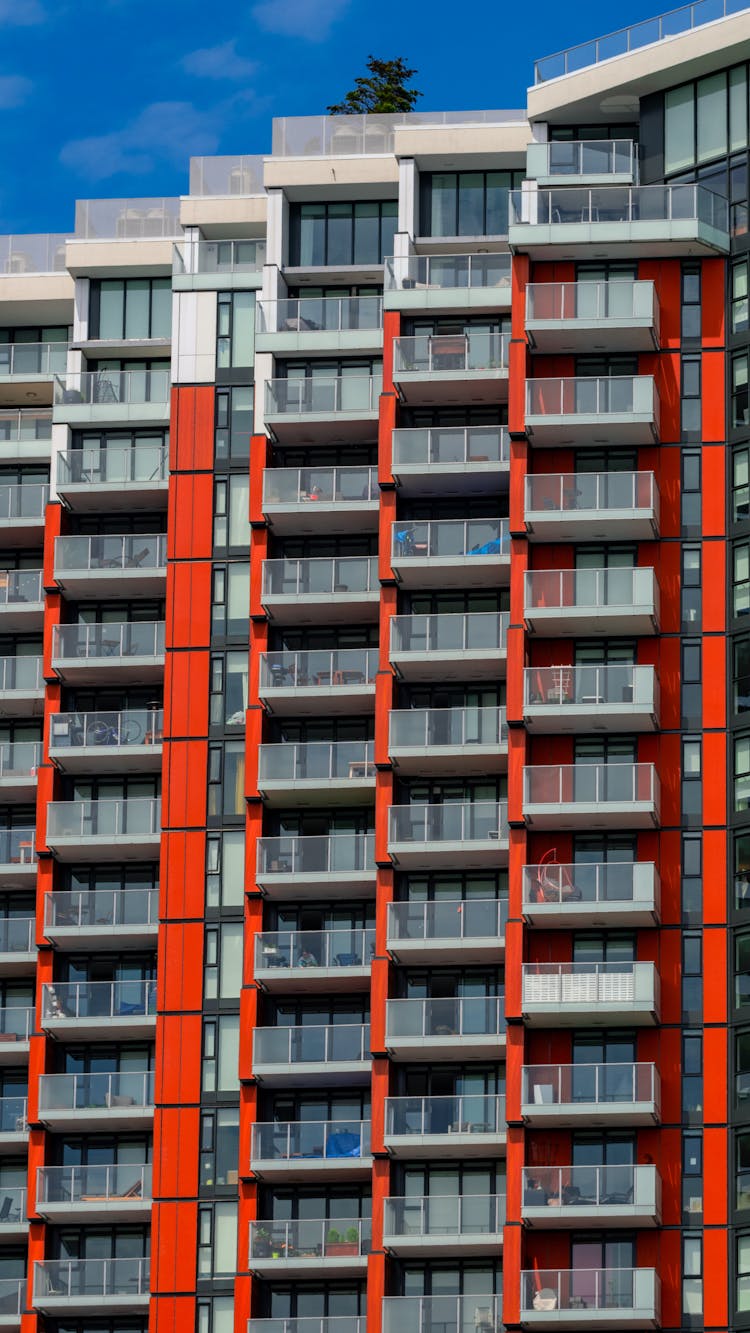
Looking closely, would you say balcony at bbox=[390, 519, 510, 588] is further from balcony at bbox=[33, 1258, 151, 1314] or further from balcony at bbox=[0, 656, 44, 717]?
balcony at bbox=[33, 1258, 151, 1314]

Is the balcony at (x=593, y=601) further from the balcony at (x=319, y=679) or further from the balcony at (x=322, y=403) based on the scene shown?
the balcony at (x=322, y=403)

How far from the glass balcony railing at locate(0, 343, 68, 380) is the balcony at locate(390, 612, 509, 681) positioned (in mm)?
18163

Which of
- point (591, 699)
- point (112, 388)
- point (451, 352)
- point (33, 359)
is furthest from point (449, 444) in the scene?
point (33, 359)

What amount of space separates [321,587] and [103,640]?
786 cm

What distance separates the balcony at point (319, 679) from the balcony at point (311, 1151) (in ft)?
44.2

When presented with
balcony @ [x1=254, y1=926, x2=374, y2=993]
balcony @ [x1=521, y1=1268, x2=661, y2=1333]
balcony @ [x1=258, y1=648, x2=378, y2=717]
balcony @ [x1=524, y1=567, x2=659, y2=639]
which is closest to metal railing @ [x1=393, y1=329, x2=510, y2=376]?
balcony @ [x1=524, y1=567, x2=659, y2=639]

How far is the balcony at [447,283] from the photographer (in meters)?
113

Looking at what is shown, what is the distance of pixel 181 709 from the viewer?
11269cm

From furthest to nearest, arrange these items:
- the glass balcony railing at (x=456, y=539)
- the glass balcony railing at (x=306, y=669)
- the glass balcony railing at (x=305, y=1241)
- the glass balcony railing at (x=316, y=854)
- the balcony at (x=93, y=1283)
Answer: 1. the glass balcony railing at (x=306, y=669)
2. the glass balcony railing at (x=456, y=539)
3. the glass balcony railing at (x=316, y=854)
4. the balcony at (x=93, y=1283)
5. the glass balcony railing at (x=305, y=1241)

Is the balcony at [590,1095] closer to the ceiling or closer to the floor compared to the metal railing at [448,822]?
closer to the floor

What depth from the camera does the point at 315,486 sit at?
371 feet

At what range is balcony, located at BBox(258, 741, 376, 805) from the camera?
110m

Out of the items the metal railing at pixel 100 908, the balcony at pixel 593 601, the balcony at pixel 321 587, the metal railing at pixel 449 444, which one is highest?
the metal railing at pixel 449 444

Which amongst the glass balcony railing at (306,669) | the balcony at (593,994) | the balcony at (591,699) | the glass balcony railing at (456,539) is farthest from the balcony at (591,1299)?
the glass balcony railing at (456,539)
